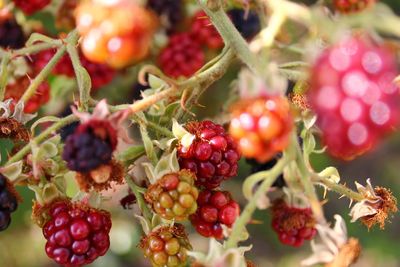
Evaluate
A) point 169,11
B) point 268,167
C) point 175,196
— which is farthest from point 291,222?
point 169,11

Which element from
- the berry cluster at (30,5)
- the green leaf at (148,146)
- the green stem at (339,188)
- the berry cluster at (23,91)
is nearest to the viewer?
the green stem at (339,188)

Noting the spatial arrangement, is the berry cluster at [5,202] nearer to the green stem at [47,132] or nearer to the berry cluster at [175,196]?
the green stem at [47,132]

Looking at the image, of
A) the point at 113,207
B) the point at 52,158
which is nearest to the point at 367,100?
the point at 52,158

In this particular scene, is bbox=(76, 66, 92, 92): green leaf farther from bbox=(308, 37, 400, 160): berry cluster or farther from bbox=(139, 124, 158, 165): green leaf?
bbox=(308, 37, 400, 160): berry cluster

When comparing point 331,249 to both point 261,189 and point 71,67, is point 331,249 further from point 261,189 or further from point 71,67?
point 71,67

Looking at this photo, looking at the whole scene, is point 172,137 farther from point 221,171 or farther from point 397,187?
point 397,187

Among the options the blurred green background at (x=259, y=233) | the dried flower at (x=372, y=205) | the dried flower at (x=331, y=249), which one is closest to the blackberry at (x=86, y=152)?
the dried flower at (x=331, y=249)

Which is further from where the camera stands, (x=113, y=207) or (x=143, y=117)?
(x=113, y=207)
